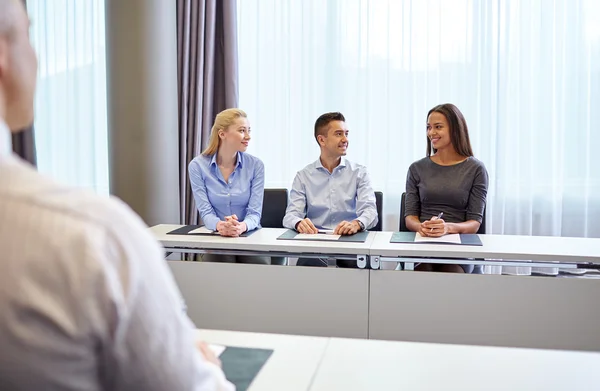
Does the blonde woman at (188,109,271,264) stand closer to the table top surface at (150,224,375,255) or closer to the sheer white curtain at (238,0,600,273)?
the table top surface at (150,224,375,255)

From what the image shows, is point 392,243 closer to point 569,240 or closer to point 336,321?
point 336,321

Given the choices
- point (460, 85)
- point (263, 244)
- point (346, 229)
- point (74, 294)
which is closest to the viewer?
point (74, 294)

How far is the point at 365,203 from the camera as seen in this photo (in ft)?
10.5

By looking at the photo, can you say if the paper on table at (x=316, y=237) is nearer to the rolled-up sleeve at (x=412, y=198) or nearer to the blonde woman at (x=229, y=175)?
the blonde woman at (x=229, y=175)

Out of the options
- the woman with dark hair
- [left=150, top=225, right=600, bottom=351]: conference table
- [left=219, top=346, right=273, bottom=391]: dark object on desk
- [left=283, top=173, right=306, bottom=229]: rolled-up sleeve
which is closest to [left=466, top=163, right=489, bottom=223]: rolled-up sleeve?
the woman with dark hair

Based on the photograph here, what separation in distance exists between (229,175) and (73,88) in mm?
2126

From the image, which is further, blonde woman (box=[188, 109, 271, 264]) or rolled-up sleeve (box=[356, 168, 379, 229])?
blonde woman (box=[188, 109, 271, 264])

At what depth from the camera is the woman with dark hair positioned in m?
3.08

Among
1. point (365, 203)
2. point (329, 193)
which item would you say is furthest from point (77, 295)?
point (329, 193)

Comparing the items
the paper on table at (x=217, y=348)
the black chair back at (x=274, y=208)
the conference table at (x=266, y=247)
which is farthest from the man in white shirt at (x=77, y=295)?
the black chair back at (x=274, y=208)

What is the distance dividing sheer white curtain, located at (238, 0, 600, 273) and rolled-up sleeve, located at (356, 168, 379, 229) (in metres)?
0.93

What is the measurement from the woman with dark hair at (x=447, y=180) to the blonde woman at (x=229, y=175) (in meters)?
Answer: 0.88

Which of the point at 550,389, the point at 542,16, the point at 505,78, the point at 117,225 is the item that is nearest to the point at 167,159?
the point at 505,78

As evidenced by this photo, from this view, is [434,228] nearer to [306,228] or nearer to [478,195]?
[478,195]
